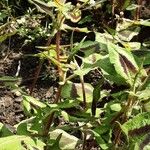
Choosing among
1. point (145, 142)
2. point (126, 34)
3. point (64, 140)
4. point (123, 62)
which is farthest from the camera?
point (126, 34)

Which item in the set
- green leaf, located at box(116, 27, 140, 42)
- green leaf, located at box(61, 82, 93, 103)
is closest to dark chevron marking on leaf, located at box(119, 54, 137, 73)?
green leaf, located at box(61, 82, 93, 103)

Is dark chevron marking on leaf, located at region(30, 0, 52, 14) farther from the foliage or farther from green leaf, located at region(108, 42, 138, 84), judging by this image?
green leaf, located at region(108, 42, 138, 84)

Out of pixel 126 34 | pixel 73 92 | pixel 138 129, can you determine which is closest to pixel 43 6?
pixel 73 92

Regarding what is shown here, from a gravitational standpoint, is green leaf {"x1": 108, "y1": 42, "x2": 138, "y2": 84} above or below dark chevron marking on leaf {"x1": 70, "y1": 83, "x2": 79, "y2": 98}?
above

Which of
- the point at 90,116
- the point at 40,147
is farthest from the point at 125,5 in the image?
the point at 40,147

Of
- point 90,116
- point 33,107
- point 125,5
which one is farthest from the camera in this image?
point 125,5

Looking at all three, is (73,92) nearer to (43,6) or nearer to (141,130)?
(43,6)

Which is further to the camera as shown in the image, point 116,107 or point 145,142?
point 116,107

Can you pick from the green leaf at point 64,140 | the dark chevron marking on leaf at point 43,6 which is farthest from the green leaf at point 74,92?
the dark chevron marking on leaf at point 43,6

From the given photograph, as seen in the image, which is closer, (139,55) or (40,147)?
(40,147)

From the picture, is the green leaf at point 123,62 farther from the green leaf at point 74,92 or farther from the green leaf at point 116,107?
the green leaf at point 74,92

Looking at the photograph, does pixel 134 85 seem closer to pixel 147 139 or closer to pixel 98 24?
pixel 147 139
